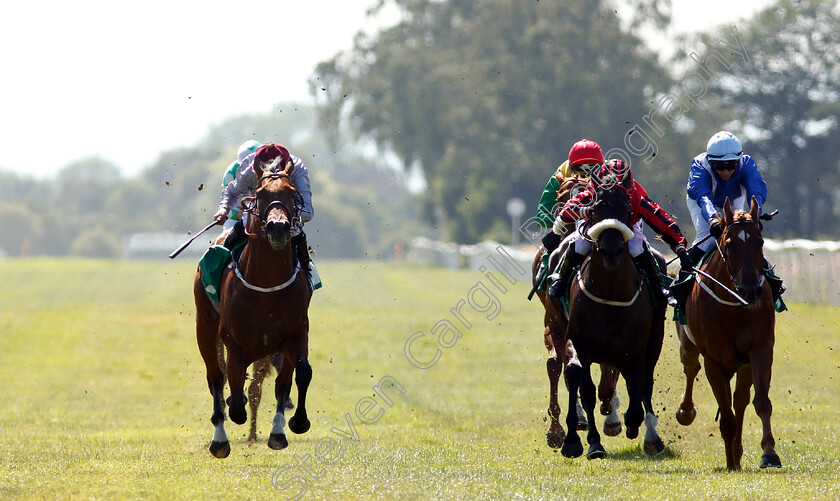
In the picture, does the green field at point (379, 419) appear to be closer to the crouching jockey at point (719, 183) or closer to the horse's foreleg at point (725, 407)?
the horse's foreleg at point (725, 407)

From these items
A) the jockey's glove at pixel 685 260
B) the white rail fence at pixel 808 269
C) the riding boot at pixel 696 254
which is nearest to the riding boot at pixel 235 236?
the jockey's glove at pixel 685 260

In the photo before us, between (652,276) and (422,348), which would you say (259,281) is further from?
(422,348)

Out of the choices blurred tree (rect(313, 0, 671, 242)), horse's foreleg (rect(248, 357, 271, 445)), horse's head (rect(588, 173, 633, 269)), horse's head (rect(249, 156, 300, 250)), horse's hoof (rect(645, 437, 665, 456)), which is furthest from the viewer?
blurred tree (rect(313, 0, 671, 242))

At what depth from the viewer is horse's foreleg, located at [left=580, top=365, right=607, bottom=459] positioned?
8.45m

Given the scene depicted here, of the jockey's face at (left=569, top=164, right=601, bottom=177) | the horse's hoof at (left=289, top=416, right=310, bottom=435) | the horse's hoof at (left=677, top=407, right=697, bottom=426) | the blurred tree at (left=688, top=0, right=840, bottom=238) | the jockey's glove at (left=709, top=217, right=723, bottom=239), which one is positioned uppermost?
the blurred tree at (left=688, top=0, right=840, bottom=238)

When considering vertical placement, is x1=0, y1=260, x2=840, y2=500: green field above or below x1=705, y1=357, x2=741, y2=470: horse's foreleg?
below

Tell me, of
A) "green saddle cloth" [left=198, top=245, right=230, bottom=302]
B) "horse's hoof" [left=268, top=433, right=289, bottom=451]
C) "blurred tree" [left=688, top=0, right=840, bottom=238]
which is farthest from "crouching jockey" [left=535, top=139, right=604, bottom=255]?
"blurred tree" [left=688, top=0, right=840, bottom=238]

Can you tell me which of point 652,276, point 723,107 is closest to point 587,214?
point 652,276

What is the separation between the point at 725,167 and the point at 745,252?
127 cm

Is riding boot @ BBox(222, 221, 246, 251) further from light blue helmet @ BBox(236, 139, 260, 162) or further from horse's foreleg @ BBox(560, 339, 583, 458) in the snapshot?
horse's foreleg @ BBox(560, 339, 583, 458)

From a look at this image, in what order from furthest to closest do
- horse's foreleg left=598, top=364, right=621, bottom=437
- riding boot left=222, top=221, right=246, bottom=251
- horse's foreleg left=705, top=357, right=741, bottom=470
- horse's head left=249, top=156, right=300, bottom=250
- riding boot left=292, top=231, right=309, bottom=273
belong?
horse's foreleg left=598, top=364, right=621, bottom=437 → riding boot left=222, top=221, right=246, bottom=251 → riding boot left=292, top=231, right=309, bottom=273 → horse's foreleg left=705, top=357, right=741, bottom=470 → horse's head left=249, top=156, right=300, bottom=250

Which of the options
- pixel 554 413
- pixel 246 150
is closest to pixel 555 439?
pixel 554 413

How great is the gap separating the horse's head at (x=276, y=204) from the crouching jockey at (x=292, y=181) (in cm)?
12

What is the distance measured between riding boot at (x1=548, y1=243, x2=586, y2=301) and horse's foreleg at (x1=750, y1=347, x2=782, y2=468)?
1.54 m
